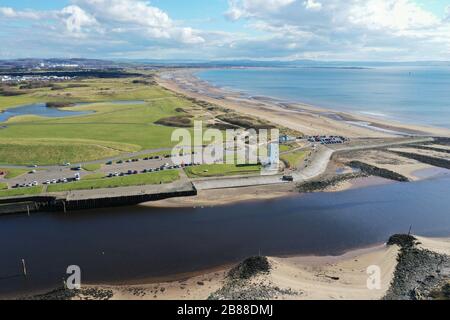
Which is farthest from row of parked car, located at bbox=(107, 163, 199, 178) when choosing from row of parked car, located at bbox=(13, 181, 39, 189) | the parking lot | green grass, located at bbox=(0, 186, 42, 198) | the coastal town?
row of parked car, located at bbox=(13, 181, 39, 189)

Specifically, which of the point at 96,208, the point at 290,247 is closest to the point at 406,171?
the point at 290,247

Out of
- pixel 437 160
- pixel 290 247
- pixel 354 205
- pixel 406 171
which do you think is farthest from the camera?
pixel 437 160

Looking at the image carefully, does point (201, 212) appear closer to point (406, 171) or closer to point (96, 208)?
point (96, 208)

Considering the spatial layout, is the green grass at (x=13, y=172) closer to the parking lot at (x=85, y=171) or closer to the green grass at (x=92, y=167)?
the parking lot at (x=85, y=171)

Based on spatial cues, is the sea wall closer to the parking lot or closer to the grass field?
the parking lot

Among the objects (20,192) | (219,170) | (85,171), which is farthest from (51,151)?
(219,170)

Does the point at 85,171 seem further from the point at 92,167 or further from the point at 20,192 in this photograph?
the point at 20,192

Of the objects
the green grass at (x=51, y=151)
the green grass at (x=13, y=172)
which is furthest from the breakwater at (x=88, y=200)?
the green grass at (x=51, y=151)
